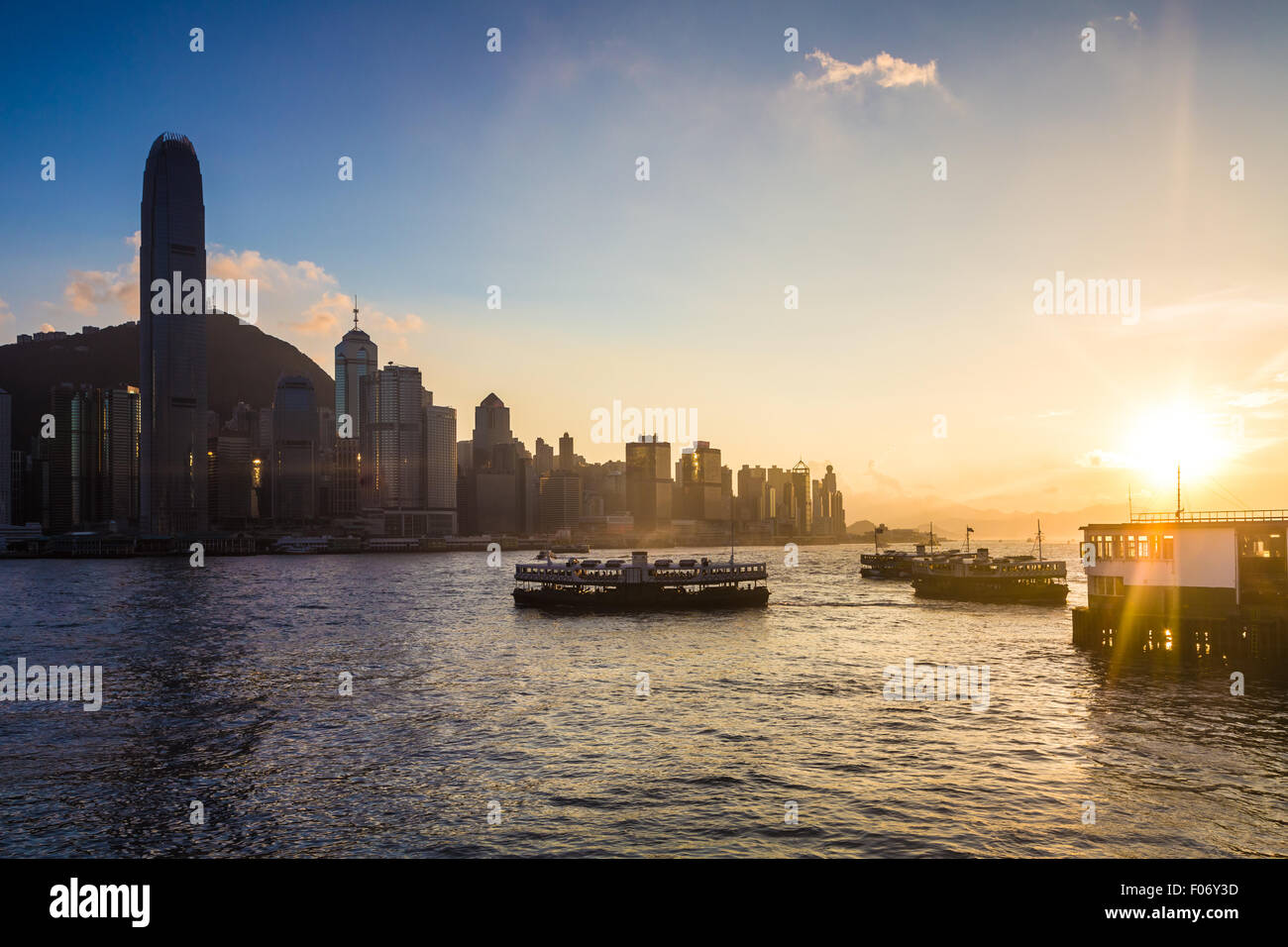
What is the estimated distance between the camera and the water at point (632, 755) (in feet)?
96.0

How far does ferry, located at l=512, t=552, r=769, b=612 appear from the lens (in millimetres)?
114750

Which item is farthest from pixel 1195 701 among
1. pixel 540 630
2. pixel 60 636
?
pixel 60 636

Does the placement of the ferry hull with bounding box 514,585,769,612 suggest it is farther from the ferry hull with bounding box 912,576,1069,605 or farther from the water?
the ferry hull with bounding box 912,576,1069,605

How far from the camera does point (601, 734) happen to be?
43.9 meters

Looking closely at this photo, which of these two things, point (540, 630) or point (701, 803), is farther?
point (540, 630)

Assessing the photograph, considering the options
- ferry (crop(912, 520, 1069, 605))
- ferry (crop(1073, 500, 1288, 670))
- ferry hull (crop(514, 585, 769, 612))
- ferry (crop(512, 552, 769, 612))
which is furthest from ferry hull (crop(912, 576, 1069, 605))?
ferry (crop(1073, 500, 1288, 670))

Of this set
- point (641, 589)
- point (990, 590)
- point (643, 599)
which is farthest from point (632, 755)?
point (990, 590)

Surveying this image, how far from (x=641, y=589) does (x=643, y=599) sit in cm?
165

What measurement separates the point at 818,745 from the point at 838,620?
6517 centimetres

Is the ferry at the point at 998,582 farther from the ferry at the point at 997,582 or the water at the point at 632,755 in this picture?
the water at the point at 632,755

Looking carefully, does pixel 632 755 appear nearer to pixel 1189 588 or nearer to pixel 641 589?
pixel 1189 588

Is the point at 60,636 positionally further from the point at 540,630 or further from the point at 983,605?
the point at 983,605

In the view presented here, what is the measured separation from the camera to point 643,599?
115 metres

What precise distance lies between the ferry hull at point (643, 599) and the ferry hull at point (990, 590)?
35694mm
